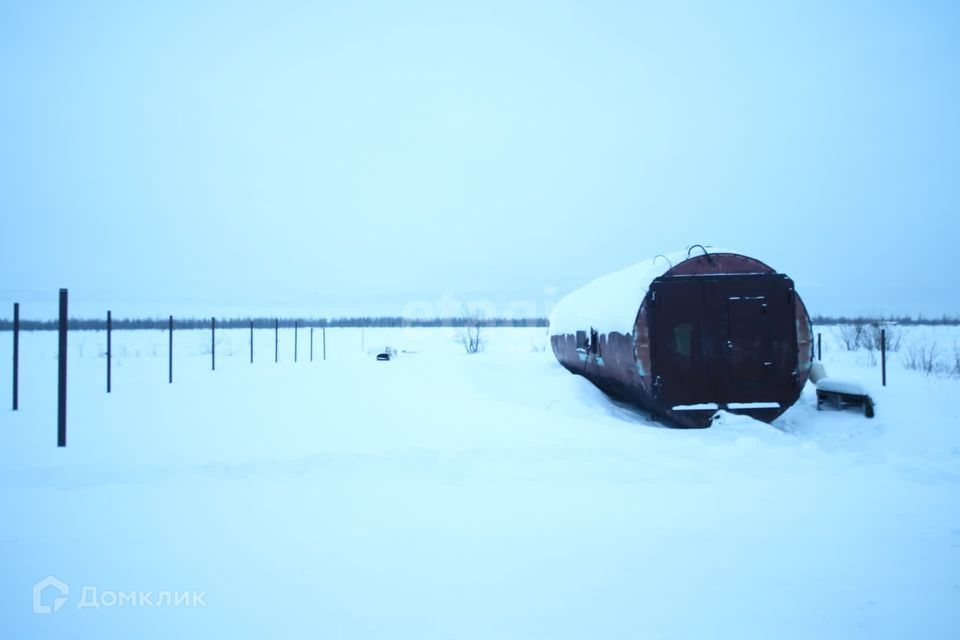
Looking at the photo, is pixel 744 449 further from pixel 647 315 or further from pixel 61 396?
pixel 61 396

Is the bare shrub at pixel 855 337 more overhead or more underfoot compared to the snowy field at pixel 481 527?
more overhead

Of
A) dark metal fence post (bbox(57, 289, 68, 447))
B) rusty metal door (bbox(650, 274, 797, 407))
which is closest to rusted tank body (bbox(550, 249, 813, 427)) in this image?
rusty metal door (bbox(650, 274, 797, 407))

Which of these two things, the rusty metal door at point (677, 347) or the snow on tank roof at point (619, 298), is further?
the snow on tank roof at point (619, 298)

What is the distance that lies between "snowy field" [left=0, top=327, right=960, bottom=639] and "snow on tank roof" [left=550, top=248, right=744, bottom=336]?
173 centimetres

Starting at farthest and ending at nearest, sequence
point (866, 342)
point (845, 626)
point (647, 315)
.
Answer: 1. point (866, 342)
2. point (647, 315)
3. point (845, 626)

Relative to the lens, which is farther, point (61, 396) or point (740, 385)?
point (740, 385)

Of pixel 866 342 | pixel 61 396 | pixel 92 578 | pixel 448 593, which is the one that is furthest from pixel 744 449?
pixel 866 342

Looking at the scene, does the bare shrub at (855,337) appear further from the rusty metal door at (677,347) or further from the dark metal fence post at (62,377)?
the dark metal fence post at (62,377)

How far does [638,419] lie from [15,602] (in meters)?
7.87

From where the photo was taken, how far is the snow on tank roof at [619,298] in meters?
7.80

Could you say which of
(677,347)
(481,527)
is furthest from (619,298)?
(481,527)

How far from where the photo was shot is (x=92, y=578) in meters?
3.24

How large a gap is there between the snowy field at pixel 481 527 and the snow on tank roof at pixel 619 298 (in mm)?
1734

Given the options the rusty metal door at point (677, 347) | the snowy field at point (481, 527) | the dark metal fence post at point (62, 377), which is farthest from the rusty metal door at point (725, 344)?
the dark metal fence post at point (62, 377)
